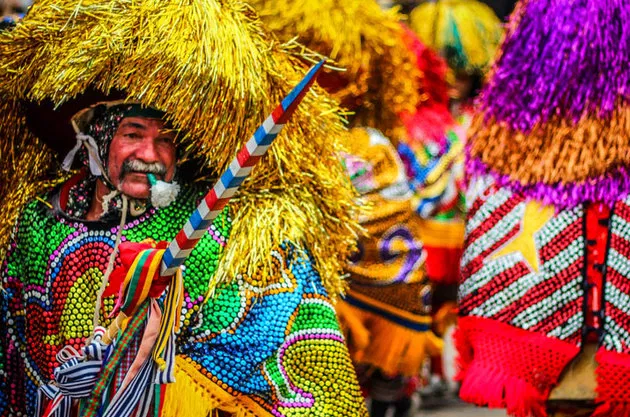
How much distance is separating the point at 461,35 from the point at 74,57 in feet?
16.4

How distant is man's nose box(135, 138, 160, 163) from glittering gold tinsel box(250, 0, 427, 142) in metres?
1.73

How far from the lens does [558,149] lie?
13.5 ft

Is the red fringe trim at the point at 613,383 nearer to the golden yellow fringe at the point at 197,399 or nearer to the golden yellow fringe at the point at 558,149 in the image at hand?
the golden yellow fringe at the point at 558,149

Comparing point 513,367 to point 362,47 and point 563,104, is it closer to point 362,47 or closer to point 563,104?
point 563,104

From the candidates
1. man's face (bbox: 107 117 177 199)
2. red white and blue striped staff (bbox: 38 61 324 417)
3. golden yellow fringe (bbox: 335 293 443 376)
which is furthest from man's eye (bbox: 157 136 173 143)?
golden yellow fringe (bbox: 335 293 443 376)

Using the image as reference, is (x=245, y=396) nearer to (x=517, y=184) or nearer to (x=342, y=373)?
(x=342, y=373)

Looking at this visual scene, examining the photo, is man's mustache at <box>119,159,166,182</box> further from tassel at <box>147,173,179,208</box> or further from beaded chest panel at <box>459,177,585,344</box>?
beaded chest panel at <box>459,177,585,344</box>

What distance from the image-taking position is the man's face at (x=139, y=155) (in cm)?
351

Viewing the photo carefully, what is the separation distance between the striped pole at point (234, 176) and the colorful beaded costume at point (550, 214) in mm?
1416

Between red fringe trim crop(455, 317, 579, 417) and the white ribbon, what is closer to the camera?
the white ribbon

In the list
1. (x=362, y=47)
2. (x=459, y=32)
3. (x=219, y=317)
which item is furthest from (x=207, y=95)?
(x=459, y=32)

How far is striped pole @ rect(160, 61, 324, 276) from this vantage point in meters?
2.92

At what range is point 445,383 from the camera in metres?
8.25

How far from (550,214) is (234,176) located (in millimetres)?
1536
